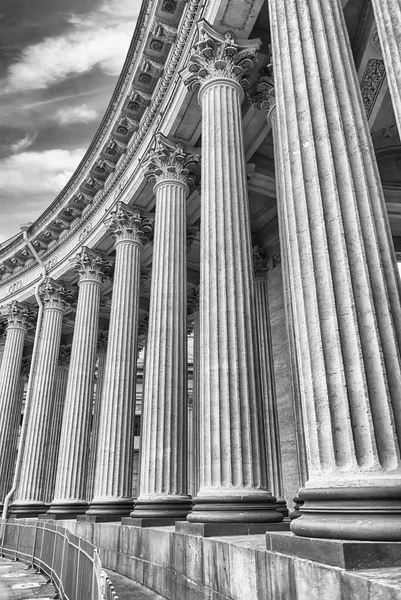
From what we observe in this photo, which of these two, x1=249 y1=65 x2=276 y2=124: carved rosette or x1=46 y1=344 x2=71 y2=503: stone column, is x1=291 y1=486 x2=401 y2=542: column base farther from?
x1=46 y1=344 x2=71 y2=503: stone column

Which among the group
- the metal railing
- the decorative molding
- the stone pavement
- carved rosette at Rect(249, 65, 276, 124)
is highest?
the decorative molding

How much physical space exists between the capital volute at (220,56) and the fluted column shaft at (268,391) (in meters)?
10.2

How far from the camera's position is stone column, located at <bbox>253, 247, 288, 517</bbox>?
2000 centimetres

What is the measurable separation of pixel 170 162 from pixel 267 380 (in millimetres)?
9915

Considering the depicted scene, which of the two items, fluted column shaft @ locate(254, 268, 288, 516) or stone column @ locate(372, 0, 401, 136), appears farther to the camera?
fluted column shaft @ locate(254, 268, 288, 516)

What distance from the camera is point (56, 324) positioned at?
31.7 meters

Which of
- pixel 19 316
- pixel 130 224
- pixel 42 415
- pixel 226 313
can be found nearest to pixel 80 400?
pixel 42 415

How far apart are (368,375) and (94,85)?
4675 cm

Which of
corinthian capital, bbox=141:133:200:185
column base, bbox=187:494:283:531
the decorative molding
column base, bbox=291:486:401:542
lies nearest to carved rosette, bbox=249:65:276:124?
corinthian capital, bbox=141:133:200:185

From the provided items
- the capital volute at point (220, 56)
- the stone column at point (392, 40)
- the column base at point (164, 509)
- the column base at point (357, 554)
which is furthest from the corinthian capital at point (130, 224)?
the column base at point (357, 554)

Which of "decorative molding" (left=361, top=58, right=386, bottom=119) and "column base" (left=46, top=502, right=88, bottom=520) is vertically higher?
"decorative molding" (left=361, top=58, right=386, bottom=119)

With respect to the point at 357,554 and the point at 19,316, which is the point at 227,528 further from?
the point at 19,316

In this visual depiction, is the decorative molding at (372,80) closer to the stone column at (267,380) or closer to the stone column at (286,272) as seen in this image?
the stone column at (286,272)

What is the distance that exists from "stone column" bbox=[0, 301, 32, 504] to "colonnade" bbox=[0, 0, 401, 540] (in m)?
12.3
